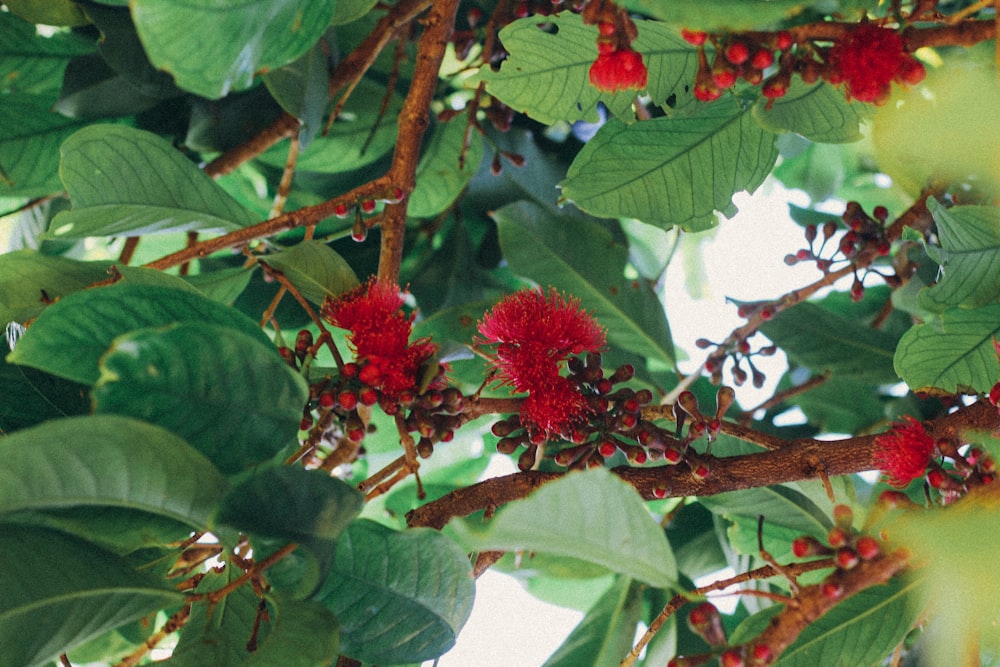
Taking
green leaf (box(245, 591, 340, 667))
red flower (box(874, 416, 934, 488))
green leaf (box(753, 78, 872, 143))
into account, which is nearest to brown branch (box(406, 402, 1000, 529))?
red flower (box(874, 416, 934, 488))

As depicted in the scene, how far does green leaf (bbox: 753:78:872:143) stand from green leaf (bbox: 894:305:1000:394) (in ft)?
0.64

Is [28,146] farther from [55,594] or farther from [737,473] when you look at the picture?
[737,473]

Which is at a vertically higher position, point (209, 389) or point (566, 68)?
point (566, 68)

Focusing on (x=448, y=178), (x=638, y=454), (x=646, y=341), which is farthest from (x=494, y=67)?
(x=638, y=454)

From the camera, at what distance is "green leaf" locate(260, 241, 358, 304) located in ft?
2.57

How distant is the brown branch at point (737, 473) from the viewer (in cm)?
70

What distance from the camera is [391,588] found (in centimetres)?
62

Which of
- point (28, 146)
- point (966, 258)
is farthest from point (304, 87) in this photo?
point (966, 258)

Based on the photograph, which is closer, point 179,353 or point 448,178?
point 179,353

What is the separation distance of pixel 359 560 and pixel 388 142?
0.73 metres

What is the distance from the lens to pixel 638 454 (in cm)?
73

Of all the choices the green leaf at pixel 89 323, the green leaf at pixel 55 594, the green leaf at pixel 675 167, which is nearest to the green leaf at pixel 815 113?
the green leaf at pixel 675 167

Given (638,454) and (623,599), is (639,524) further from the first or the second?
(623,599)

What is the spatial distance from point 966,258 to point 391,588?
0.55 meters
